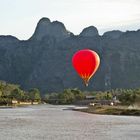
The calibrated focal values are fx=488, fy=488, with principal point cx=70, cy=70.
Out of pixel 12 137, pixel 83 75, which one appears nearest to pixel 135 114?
pixel 83 75

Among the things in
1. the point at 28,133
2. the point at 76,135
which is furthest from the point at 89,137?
the point at 28,133

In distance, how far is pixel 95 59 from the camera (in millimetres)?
96312

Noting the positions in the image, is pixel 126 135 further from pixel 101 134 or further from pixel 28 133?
pixel 28 133

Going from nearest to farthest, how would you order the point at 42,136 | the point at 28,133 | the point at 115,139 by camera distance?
the point at 115,139
the point at 42,136
the point at 28,133

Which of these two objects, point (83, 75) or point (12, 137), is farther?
point (83, 75)

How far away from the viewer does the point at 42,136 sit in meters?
48.8

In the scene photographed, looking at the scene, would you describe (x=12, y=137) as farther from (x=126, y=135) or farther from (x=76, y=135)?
(x=126, y=135)

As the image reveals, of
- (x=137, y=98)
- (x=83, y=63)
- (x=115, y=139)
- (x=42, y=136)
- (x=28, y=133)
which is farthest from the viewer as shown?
(x=137, y=98)

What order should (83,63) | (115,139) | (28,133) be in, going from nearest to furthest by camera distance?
(115,139), (28,133), (83,63)

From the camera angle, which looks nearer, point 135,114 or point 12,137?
point 12,137

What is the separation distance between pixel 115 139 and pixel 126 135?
13.5 feet

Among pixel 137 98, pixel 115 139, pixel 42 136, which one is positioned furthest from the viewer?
pixel 137 98

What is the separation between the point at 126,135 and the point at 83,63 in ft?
150

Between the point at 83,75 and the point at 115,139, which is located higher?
the point at 83,75
